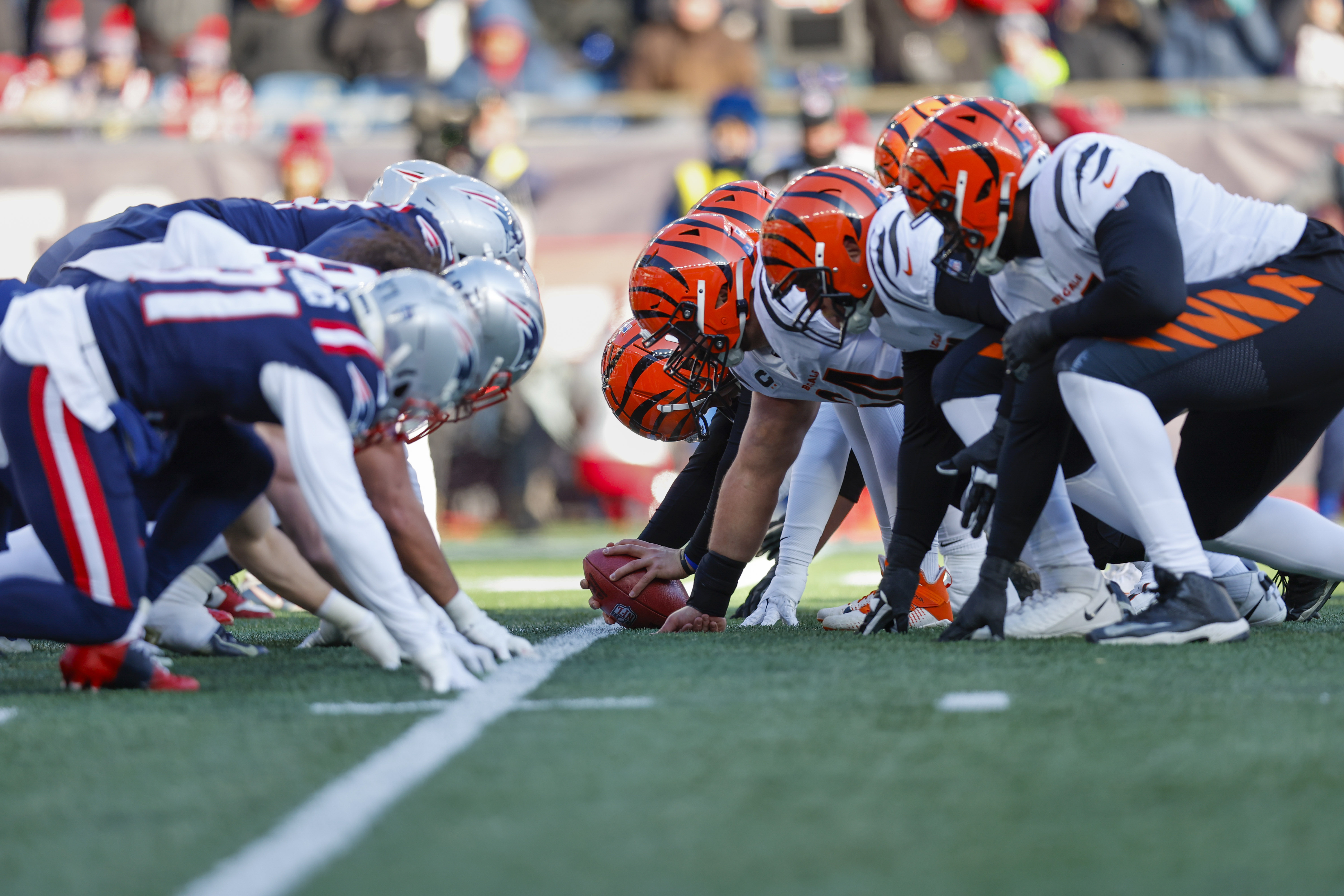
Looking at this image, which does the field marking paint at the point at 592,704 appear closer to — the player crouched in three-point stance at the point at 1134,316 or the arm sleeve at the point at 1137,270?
the player crouched in three-point stance at the point at 1134,316

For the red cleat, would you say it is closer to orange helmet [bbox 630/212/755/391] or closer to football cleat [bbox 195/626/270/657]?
football cleat [bbox 195/626/270/657]

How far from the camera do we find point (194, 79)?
11.3 meters

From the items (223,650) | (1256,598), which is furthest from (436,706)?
(1256,598)

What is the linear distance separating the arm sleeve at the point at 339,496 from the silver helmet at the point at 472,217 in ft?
4.54

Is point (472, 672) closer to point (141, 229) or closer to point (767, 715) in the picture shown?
point (767, 715)

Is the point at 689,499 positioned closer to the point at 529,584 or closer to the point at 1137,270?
the point at 529,584

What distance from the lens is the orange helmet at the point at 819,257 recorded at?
395 centimetres

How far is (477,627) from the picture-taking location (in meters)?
3.46

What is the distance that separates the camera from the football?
15.0ft

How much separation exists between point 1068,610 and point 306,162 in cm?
649

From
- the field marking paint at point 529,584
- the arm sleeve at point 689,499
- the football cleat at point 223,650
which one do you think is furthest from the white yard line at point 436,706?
the field marking paint at point 529,584

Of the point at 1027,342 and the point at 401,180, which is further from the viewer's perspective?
the point at 401,180

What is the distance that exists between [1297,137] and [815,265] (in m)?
7.21

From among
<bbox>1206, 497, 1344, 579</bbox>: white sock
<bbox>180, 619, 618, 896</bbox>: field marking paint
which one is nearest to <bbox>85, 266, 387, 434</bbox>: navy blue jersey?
<bbox>180, 619, 618, 896</bbox>: field marking paint
